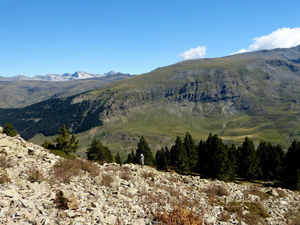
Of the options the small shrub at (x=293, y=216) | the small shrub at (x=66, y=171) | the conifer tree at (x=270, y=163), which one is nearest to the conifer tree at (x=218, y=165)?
the conifer tree at (x=270, y=163)

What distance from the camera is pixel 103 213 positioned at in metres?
11.0

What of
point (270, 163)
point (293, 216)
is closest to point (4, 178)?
point (293, 216)

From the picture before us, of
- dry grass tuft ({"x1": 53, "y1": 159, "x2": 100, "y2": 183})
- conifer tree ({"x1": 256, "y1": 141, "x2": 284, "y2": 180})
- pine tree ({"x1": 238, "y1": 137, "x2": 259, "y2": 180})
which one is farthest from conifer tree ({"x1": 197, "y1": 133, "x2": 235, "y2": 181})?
dry grass tuft ({"x1": 53, "y1": 159, "x2": 100, "y2": 183})

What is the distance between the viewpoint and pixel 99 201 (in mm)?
12297

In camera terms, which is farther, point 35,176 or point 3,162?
point 3,162

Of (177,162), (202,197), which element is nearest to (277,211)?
(202,197)

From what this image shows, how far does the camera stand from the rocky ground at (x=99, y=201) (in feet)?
31.9

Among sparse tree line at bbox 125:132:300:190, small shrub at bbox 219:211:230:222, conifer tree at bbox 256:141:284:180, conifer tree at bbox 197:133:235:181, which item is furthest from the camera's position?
conifer tree at bbox 256:141:284:180

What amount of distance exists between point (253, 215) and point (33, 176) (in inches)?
664

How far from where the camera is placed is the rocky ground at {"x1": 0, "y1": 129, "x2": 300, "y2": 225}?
31.9ft

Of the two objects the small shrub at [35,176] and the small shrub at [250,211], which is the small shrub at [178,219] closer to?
the small shrub at [250,211]

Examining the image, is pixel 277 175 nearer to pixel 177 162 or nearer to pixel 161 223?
pixel 177 162

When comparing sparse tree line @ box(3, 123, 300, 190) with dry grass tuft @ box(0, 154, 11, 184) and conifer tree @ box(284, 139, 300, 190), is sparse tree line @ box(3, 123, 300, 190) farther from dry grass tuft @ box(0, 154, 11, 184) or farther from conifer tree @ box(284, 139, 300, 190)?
dry grass tuft @ box(0, 154, 11, 184)

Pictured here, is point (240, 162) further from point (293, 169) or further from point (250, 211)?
point (250, 211)
